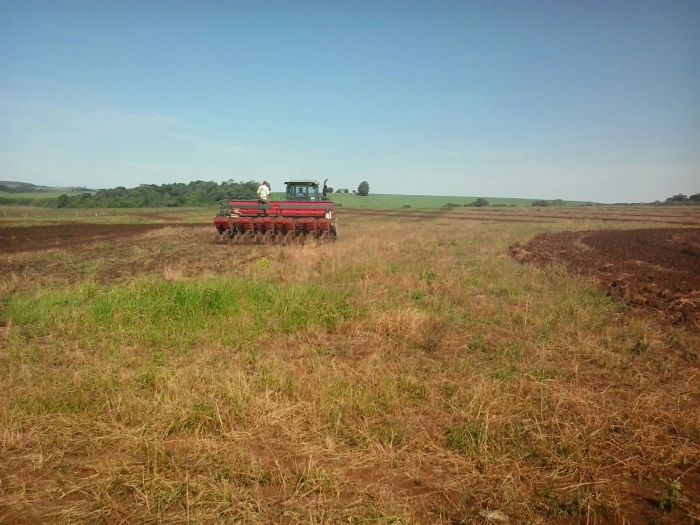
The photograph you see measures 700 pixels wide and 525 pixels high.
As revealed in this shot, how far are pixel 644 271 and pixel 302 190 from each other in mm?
14749

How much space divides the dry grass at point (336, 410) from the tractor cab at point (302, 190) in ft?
44.1

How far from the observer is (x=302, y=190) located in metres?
21.1

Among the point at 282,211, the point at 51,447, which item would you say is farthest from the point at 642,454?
the point at 282,211

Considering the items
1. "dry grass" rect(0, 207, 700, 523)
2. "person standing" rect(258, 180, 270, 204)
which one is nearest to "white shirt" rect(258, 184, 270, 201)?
"person standing" rect(258, 180, 270, 204)

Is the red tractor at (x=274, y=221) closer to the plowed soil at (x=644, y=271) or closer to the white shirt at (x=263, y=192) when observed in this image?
the white shirt at (x=263, y=192)

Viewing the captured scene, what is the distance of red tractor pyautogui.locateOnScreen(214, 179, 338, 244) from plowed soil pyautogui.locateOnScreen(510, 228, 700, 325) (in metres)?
8.35

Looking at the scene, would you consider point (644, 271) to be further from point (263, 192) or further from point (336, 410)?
point (263, 192)

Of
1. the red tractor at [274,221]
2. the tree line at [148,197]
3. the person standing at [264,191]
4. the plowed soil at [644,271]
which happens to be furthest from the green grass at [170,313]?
the tree line at [148,197]

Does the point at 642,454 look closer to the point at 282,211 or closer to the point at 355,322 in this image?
the point at 355,322

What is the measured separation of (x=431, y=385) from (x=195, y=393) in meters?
2.48

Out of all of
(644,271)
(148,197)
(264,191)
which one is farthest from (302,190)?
(148,197)

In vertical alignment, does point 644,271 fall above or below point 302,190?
below

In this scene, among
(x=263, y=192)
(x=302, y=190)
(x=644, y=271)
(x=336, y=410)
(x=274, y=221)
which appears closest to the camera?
(x=336, y=410)

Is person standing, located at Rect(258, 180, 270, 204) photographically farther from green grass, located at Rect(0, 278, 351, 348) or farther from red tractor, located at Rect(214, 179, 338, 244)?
green grass, located at Rect(0, 278, 351, 348)
